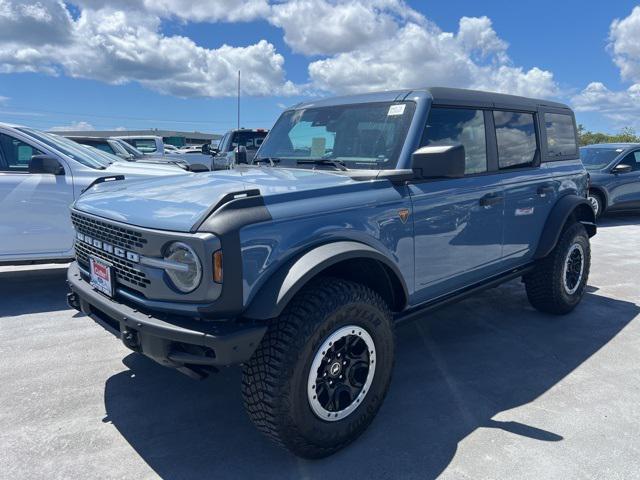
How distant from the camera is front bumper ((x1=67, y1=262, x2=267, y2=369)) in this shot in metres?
2.23

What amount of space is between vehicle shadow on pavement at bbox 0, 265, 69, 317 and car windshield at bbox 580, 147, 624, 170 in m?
10.4

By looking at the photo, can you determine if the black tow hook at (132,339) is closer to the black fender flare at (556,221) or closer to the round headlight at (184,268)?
the round headlight at (184,268)

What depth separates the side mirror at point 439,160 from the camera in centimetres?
289

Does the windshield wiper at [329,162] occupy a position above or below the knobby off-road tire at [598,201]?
above

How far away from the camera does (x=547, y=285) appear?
4.65 metres

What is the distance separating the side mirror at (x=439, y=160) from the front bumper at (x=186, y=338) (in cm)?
136

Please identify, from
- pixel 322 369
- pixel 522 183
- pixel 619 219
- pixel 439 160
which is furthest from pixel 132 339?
pixel 619 219

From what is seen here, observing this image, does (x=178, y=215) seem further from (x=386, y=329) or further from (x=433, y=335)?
(x=433, y=335)

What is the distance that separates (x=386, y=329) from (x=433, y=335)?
5.49ft

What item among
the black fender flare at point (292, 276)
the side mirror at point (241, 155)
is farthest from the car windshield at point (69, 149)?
the black fender flare at point (292, 276)

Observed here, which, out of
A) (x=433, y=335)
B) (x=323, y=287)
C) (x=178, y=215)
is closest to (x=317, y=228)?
(x=323, y=287)

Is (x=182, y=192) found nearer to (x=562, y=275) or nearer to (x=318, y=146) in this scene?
(x=318, y=146)

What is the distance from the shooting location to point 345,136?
3568 mm

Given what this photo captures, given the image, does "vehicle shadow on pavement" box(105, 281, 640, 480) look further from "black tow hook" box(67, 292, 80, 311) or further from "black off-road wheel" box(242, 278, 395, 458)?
"black tow hook" box(67, 292, 80, 311)
